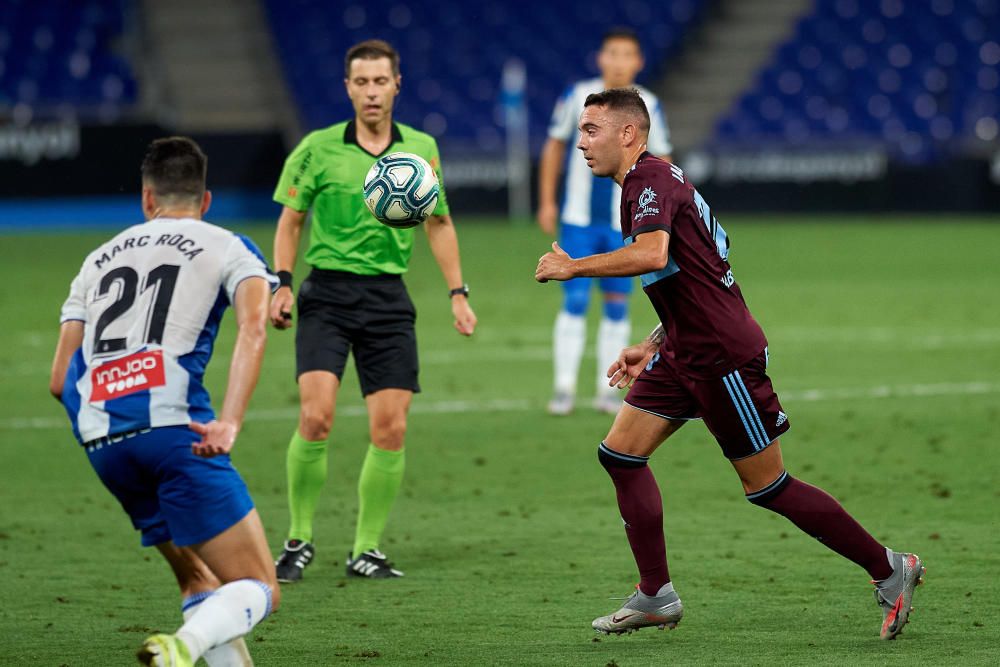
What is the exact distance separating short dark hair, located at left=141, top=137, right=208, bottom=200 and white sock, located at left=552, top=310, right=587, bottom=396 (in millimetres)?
6037

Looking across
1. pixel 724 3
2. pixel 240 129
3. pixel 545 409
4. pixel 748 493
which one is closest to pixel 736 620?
pixel 748 493

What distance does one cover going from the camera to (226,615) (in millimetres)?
4203

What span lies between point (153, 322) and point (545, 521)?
11.1ft

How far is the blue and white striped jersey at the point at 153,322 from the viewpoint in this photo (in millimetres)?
A: 4406

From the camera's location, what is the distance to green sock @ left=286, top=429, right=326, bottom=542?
6.54 meters

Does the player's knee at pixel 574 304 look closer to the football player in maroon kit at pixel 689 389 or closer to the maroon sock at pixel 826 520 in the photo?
the football player in maroon kit at pixel 689 389

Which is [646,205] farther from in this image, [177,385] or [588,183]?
[588,183]

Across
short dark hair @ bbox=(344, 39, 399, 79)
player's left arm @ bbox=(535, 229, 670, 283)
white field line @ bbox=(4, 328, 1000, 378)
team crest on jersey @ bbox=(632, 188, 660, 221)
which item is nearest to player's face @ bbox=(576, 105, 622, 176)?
team crest on jersey @ bbox=(632, 188, 660, 221)

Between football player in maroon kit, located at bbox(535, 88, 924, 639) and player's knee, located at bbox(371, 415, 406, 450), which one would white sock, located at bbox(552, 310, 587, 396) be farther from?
football player in maroon kit, located at bbox(535, 88, 924, 639)

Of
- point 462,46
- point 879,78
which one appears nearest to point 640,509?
point 462,46

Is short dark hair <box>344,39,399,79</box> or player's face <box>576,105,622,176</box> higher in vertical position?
short dark hair <box>344,39,399,79</box>

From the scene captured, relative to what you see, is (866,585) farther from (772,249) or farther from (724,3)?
(724,3)

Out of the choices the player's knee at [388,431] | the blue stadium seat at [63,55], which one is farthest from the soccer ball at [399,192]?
the blue stadium seat at [63,55]

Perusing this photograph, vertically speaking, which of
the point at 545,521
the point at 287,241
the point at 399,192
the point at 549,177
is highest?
the point at 399,192
